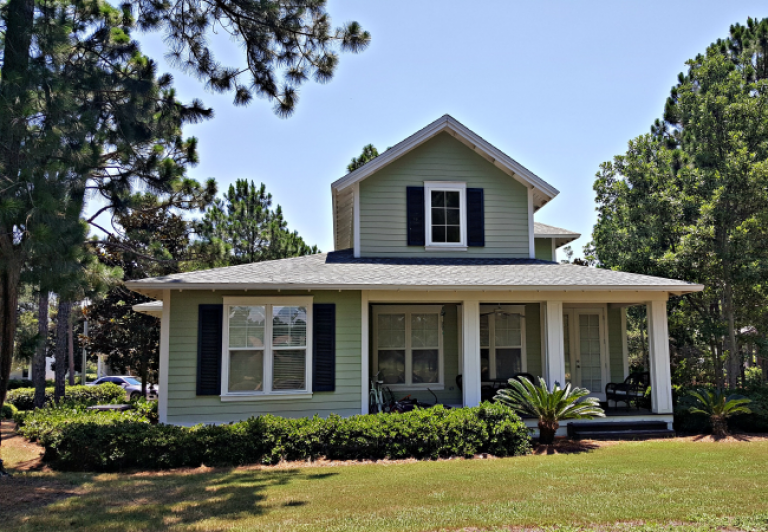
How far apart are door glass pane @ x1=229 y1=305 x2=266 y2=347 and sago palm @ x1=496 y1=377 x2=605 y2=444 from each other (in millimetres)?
4984

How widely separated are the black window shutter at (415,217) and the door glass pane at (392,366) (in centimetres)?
275

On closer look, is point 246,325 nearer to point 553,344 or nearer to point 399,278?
point 399,278

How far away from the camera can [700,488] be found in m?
6.64

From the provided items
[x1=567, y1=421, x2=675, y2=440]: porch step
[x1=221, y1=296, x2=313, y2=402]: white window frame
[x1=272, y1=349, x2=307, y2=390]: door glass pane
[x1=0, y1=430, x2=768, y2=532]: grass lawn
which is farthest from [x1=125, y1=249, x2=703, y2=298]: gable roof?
[x1=0, y1=430, x2=768, y2=532]: grass lawn

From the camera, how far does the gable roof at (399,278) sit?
10195mm

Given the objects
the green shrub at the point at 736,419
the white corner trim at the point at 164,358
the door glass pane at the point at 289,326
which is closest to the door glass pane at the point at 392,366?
the door glass pane at the point at 289,326

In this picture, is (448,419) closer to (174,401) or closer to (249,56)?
(174,401)

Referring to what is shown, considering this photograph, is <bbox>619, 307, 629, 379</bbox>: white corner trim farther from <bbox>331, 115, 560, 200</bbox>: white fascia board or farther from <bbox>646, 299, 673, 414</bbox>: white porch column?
<bbox>331, 115, 560, 200</bbox>: white fascia board

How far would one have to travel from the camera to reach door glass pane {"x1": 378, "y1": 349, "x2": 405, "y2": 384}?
13727 mm

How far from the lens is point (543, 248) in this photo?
16.0 meters

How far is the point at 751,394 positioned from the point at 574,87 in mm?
7864

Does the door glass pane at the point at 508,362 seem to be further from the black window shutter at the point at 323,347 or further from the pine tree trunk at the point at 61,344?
the pine tree trunk at the point at 61,344

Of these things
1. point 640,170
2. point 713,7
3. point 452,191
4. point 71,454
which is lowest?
point 71,454

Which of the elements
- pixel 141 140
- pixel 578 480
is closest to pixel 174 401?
pixel 141 140
